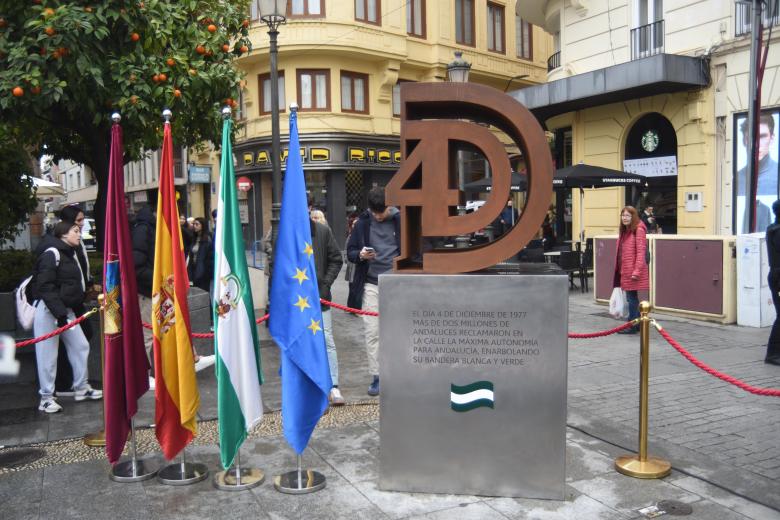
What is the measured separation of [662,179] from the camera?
17984 mm

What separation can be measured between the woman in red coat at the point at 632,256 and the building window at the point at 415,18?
2105 cm

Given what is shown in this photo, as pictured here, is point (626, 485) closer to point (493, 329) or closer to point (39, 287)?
point (493, 329)

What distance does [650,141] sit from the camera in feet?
59.2

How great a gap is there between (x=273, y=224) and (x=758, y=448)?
7.46 meters

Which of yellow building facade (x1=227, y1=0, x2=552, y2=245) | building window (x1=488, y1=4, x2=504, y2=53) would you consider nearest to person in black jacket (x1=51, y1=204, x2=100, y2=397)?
yellow building facade (x1=227, y1=0, x2=552, y2=245)

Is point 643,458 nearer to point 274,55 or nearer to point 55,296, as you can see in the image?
point 55,296

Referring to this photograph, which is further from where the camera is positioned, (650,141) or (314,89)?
(314,89)

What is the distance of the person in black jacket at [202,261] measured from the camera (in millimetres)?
10094

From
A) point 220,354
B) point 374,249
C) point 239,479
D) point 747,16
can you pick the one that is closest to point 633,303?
point 374,249

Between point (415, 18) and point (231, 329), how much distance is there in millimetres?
26453

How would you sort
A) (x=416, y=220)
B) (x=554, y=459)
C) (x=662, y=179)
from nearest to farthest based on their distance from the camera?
(x=554, y=459), (x=416, y=220), (x=662, y=179)

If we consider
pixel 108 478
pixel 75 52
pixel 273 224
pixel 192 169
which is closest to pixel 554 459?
pixel 108 478

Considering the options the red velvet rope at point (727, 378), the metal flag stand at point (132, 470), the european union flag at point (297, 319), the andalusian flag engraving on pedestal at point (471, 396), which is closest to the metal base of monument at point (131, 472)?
the metal flag stand at point (132, 470)

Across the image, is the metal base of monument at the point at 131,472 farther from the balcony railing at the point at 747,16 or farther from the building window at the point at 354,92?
the building window at the point at 354,92
